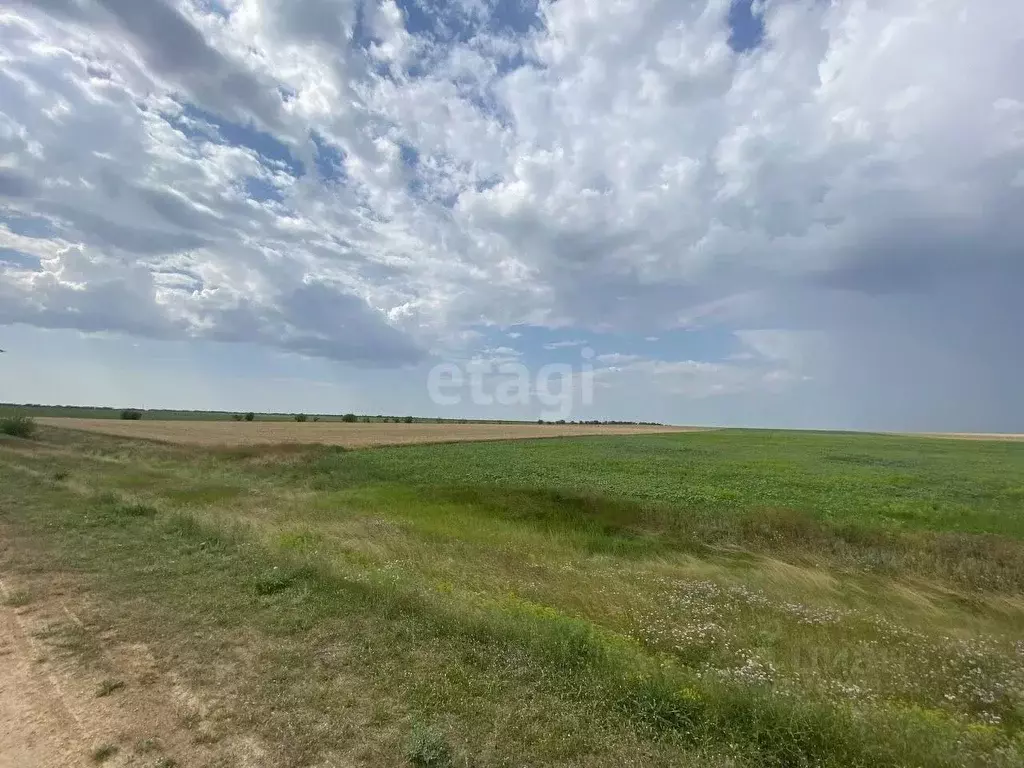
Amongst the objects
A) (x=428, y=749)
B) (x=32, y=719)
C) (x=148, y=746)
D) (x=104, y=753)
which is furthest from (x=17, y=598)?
(x=428, y=749)

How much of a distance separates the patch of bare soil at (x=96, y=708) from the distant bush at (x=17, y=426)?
1977 inches

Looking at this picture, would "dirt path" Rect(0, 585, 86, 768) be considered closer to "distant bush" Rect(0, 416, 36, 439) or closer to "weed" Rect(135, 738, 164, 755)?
"weed" Rect(135, 738, 164, 755)

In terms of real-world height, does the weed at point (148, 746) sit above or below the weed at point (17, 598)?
below

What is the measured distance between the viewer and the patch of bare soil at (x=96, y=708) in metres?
4.29

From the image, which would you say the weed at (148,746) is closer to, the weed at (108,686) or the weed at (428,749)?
the weed at (108,686)

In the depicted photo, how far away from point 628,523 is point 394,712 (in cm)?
1355

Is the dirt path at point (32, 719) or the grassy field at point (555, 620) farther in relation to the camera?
the grassy field at point (555, 620)

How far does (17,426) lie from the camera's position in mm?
44188

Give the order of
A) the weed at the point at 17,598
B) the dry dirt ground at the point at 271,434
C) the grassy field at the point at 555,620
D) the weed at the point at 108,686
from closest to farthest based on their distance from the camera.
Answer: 1. the grassy field at the point at 555,620
2. the weed at the point at 108,686
3. the weed at the point at 17,598
4. the dry dirt ground at the point at 271,434

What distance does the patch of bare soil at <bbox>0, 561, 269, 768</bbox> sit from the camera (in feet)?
14.1

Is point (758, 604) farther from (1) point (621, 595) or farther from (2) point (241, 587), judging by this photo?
(2) point (241, 587)

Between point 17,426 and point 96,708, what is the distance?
54288mm

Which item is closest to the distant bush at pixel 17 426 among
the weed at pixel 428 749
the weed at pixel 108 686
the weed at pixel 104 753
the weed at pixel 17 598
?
the weed at pixel 17 598

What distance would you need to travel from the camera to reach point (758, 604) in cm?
999
